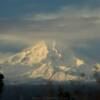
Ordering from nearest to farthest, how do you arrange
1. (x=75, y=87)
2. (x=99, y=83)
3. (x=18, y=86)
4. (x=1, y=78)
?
(x=99, y=83) < (x=75, y=87) < (x=18, y=86) < (x=1, y=78)

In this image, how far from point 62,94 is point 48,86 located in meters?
5.01

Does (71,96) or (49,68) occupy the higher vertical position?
(49,68)

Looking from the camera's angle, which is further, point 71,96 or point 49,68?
point 49,68

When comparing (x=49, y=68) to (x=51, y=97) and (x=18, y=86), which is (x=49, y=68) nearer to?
(x=18, y=86)

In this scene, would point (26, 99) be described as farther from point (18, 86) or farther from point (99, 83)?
point (99, 83)

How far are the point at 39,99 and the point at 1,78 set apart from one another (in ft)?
68.4

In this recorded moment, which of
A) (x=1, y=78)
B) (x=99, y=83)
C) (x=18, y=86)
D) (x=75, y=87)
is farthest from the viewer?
(x=1, y=78)

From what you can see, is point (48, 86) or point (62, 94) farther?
point (62, 94)

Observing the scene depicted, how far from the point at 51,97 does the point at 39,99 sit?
8.75 ft

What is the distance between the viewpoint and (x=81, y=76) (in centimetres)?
6644

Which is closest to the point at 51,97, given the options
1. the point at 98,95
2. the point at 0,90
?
the point at 98,95

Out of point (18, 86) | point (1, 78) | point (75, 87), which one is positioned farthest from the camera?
point (1, 78)

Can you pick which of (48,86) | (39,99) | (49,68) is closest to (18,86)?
(49,68)

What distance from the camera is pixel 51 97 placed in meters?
69.9
